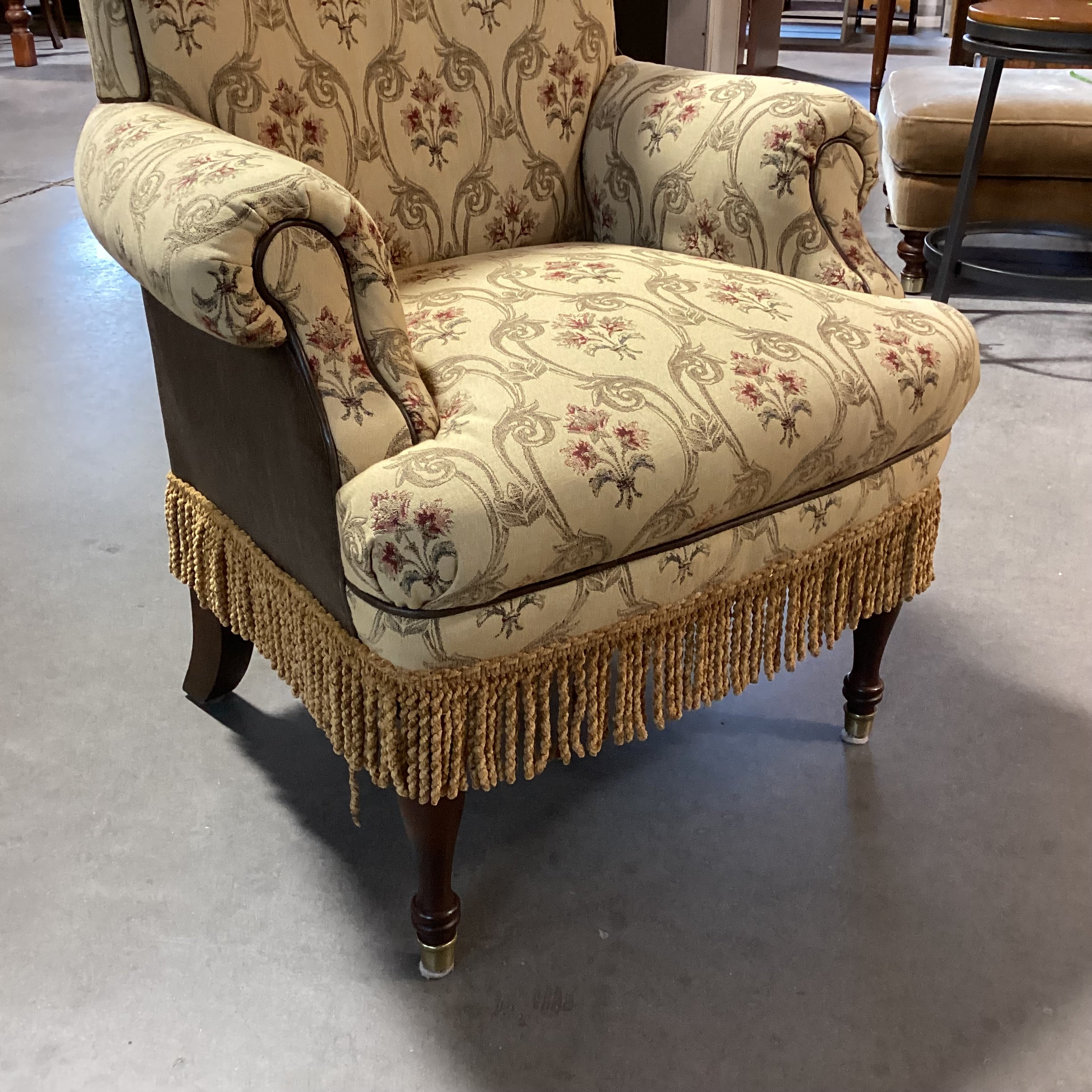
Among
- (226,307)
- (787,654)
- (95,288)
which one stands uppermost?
(226,307)

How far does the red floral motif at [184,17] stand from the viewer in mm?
961

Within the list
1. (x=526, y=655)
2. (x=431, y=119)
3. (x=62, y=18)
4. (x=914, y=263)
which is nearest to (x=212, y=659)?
(x=526, y=655)

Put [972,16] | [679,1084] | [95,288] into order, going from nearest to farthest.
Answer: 1. [679,1084]
2. [972,16]
3. [95,288]

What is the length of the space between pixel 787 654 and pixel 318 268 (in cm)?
→ 56

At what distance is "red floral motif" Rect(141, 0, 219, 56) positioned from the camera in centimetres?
96

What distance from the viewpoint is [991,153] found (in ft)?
7.94

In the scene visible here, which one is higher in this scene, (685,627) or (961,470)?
(685,627)

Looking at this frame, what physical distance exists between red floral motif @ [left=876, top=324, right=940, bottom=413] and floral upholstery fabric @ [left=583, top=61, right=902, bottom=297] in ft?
0.47

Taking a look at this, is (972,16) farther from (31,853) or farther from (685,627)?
(31,853)

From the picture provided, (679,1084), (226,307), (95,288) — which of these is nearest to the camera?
(226,307)

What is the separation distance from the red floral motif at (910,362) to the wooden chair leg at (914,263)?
1643mm

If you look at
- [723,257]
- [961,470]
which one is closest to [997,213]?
[961,470]

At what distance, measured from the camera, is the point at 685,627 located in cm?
95

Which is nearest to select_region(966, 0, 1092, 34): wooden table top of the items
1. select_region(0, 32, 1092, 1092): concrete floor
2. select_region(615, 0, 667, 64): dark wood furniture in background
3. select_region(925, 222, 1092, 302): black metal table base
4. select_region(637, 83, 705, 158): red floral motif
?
select_region(925, 222, 1092, 302): black metal table base
